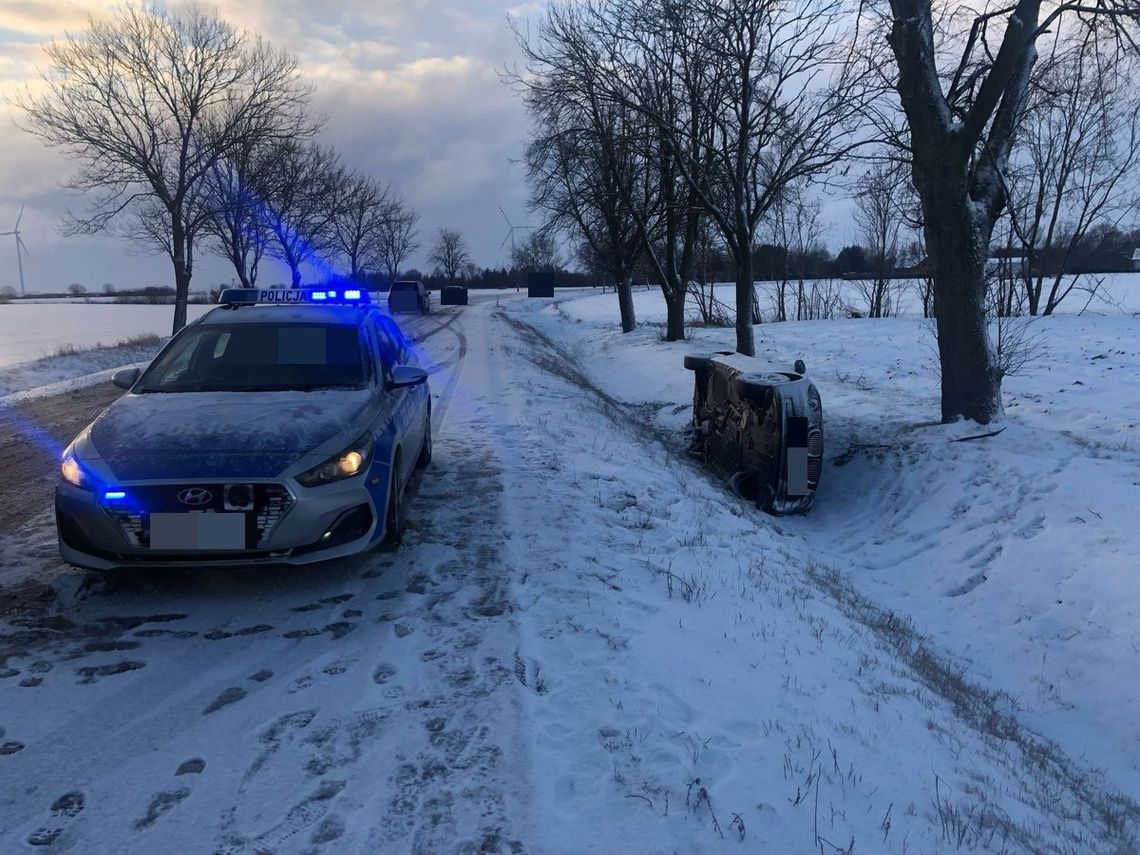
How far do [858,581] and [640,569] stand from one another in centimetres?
310

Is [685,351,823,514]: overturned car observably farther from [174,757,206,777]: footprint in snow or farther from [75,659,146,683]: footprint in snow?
[174,757,206,777]: footprint in snow

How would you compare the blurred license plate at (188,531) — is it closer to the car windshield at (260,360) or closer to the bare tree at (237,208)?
the car windshield at (260,360)

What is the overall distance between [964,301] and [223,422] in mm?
8654

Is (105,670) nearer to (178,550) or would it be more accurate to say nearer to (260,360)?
(178,550)

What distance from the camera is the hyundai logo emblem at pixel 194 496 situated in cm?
380

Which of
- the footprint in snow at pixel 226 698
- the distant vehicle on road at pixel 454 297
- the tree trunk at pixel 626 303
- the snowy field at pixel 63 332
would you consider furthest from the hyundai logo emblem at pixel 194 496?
the distant vehicle on road at pixel 454 297

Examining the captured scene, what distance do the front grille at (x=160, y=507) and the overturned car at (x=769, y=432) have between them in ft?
18.8

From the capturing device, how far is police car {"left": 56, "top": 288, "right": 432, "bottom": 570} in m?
3.81

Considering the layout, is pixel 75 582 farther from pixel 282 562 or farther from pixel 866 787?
pixel 866 787

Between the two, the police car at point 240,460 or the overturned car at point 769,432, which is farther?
the overturned car at point 769,432

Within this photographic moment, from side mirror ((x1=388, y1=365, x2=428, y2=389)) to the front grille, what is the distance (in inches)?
64.7

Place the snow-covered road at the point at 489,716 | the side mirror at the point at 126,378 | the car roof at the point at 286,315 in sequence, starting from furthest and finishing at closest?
1. the car roof at the point at 286,315
2. the side mirror at the point at 126,378
3. the snow-covered road at the point at 489,716

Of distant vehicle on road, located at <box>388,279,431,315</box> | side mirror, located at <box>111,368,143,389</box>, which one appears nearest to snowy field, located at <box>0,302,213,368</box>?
A: distant vehicle on road, located at <box>388,279,431,315</box>

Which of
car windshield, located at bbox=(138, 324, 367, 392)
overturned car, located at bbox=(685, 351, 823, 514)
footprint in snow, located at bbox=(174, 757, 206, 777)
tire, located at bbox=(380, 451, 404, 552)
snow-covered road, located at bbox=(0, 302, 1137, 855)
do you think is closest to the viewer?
snow-covered road, located at bbox=(0, 302, 1137, 855)
